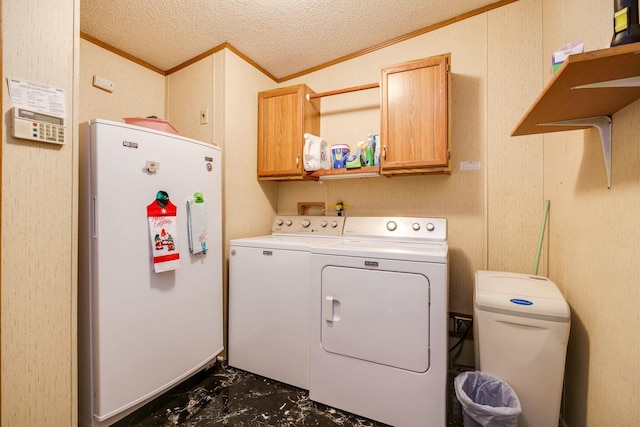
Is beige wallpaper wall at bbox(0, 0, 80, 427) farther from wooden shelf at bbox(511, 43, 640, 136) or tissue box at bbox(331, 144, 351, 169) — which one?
wooden shelf at bbox(511, 43, 640, 136)

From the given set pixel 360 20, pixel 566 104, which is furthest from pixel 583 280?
pixel 360 20

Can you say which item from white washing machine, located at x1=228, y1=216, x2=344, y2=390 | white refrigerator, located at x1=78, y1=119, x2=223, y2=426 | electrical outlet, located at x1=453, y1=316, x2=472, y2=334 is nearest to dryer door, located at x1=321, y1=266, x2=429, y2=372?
white washing machine, located at x1=228, y1=216, x2=344, y2=390

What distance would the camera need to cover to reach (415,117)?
186 centimetres

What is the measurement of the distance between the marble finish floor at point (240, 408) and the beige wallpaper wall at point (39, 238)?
1.58ft

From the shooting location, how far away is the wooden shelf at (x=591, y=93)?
672 mm

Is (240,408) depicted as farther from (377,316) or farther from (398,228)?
(398,228)

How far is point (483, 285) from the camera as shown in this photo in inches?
58.2

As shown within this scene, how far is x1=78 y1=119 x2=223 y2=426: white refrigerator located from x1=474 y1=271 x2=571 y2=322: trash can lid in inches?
67.1

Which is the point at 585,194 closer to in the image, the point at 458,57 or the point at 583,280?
the point at 583,280

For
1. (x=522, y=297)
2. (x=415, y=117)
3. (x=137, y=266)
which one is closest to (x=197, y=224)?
(x=137, y=266)

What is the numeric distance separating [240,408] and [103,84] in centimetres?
253

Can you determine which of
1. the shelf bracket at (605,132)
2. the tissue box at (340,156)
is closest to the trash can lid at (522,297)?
the shelf bracket at (605,132)

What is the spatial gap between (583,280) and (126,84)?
131 inches

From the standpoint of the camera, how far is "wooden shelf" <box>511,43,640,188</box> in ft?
2.20
